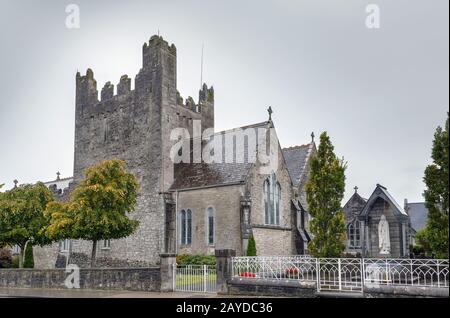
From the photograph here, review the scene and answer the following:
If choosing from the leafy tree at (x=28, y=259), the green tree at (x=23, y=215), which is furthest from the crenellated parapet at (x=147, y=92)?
the leafy tree at (x=28, y=259)

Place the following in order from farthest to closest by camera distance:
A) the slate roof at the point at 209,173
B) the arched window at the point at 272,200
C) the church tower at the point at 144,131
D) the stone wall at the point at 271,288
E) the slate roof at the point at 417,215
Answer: the slate roof at the point at 417,215 < the church tower at the point at 144,131 < the arched window at the point at 272,200 < the slate roof at the point at 209,173 < the stone wall at the point at 271,288

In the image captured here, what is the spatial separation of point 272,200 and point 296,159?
8.32 meters

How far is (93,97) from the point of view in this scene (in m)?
40.2

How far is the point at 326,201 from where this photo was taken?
824 inches

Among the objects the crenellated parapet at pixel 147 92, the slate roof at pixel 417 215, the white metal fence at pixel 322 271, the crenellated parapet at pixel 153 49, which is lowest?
the white metal fence at pixel 322 271

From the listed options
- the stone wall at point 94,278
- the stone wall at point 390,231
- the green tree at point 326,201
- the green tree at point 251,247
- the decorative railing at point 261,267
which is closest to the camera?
the decorative railing at point 261,267

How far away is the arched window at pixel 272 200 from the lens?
1308 inches

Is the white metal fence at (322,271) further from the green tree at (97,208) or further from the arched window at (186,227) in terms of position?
the arched window at (186,227)

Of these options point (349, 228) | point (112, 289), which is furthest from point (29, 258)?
point (349, 228)

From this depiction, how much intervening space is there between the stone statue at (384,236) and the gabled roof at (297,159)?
11.6m

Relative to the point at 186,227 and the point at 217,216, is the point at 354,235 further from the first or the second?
the point at 186,227

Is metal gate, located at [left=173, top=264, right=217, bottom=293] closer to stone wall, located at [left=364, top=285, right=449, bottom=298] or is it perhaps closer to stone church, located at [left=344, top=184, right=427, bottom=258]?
stone wall, located at [left=364, top=285, right=449, bottom=298]

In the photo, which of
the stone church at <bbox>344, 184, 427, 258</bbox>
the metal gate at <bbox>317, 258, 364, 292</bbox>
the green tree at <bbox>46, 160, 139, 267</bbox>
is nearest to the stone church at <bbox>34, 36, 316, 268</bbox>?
the green tree at <bbox>46, 160, 139, 267</bbox>
